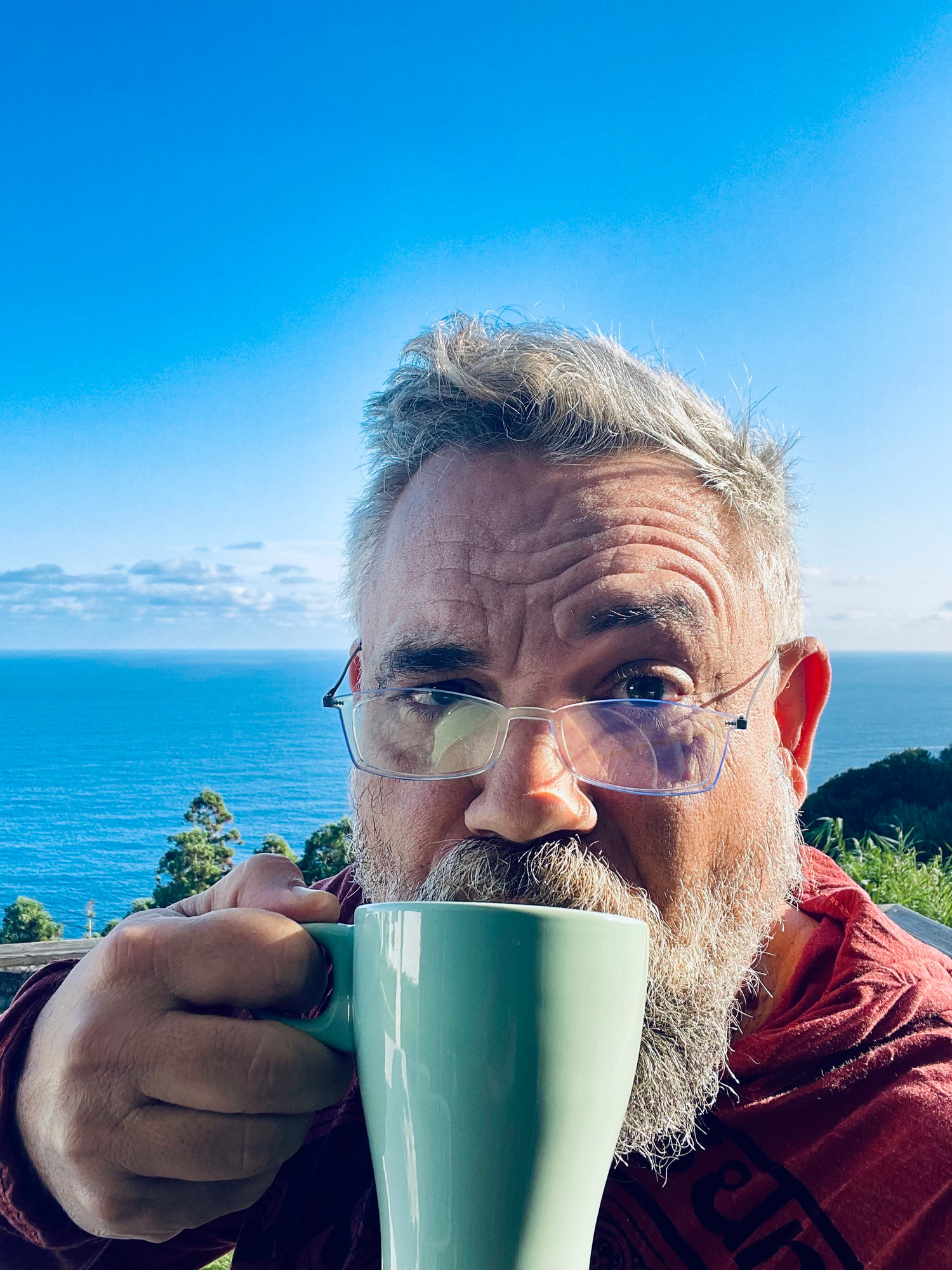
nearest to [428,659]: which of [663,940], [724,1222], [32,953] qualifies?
[663,940]

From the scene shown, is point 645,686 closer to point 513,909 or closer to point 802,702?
point 802,702

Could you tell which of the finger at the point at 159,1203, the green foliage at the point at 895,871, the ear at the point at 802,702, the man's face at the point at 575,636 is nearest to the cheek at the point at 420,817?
the man's face at the point at 575,636


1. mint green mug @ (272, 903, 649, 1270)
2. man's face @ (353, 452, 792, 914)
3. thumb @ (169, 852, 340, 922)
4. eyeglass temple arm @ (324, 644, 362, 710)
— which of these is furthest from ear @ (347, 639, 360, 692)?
mint green mug @ (272, 903, 649, 1270)

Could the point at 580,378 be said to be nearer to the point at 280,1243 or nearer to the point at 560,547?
the point at 560,547

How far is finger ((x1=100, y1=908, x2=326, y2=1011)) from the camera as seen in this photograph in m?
0.74

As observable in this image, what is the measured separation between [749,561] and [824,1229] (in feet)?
2.80

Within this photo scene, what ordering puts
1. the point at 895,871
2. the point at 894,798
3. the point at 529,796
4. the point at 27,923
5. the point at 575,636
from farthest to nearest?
the point at 27,923 < the point at 894,798 < the point at 895,871 < the point at 575,636 < the point at 529,796

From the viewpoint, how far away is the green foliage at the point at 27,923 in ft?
48.3

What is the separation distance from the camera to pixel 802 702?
1.42m

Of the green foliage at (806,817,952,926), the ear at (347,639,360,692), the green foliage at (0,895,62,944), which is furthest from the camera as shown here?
the green foliage at (0,895,62,944)

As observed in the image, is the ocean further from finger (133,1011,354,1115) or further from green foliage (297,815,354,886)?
finger (133,1011,354,1115)

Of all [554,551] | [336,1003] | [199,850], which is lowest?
[199,850]

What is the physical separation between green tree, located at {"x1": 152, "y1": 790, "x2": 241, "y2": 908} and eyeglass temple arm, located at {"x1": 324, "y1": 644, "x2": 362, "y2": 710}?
350 inches

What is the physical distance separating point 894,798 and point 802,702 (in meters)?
7.21
